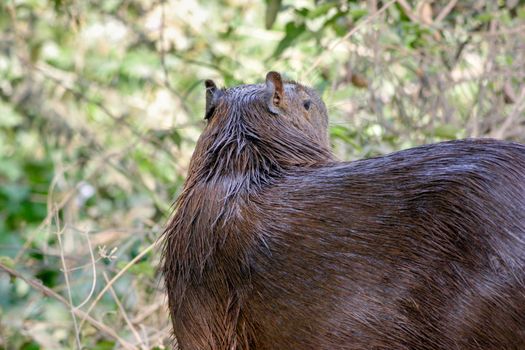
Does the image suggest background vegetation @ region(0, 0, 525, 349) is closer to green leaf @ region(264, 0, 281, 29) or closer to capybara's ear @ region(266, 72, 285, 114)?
green leaf @ region(264, 0, 281, 29)

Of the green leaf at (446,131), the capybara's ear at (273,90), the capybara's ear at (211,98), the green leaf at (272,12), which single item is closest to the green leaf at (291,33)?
the green leaf at (272,12)

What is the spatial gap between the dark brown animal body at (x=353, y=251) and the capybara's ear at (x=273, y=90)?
0.50 ft

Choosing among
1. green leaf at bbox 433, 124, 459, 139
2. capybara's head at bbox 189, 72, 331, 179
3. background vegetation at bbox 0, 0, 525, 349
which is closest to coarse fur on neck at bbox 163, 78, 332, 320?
capybara's head at bbox 189, 72, 331, 179

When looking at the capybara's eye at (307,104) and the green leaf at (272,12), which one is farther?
the green leaf at (272,12)

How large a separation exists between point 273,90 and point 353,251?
0.75m

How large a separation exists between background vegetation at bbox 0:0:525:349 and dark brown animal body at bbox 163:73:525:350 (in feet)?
2.47

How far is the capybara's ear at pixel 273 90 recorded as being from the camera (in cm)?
Result: 308

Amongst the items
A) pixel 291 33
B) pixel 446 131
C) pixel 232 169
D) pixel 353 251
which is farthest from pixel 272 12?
pixel 353 251

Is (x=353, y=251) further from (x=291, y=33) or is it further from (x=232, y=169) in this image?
(x=291, y=33)

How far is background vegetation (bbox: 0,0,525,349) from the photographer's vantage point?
4.72m

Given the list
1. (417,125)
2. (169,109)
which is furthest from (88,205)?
(417,125)

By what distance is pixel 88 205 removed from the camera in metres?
6.97

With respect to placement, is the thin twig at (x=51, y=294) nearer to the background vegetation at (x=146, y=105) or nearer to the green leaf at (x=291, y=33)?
the background vegetation at (x=146, y=105)

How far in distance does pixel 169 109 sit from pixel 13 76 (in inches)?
49.3
